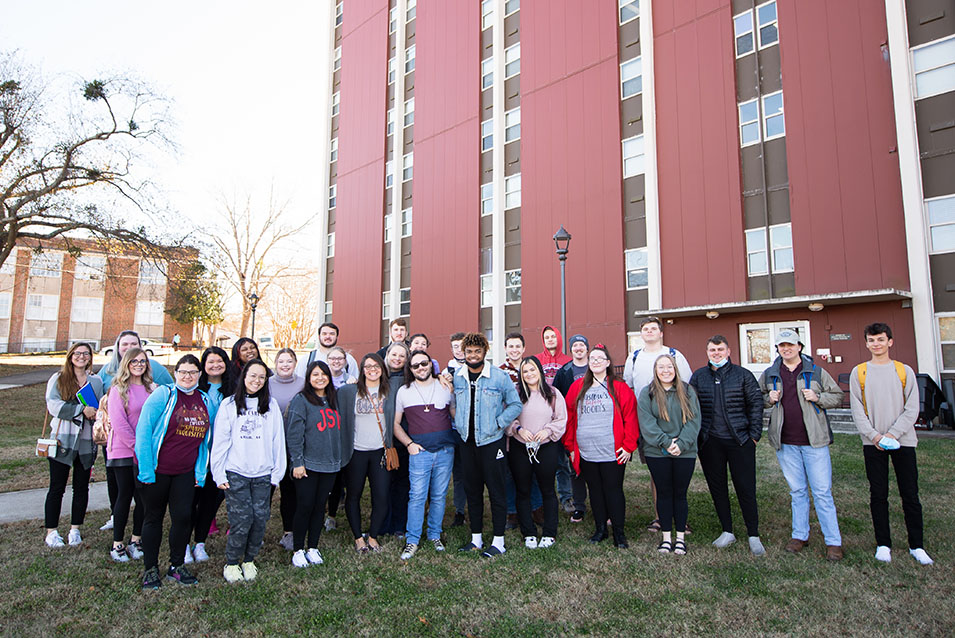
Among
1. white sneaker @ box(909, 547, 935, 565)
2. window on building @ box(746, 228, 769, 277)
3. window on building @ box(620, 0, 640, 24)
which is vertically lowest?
white sneaker @ box(909, 547, 935, 565)

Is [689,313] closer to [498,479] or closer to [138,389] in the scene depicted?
[498,479]

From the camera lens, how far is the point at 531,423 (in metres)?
5.19

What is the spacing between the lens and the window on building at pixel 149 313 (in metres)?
45.5

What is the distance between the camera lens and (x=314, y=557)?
4633 mm

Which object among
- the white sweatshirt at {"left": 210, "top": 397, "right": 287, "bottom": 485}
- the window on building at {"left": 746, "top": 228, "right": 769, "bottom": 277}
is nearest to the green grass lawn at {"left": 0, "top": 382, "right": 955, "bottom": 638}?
the white sweatshirt at {"left": 210, "top": 397, "right": 287, "bottom": 485}

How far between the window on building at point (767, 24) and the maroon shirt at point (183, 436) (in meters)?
17.7

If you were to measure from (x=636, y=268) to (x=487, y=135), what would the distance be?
30.1ft

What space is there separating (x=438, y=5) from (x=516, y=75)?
6.81 meters

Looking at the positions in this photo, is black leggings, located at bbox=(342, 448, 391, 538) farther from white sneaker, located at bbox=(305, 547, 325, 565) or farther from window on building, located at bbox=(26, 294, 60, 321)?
window on building, located at bbox=(26, 294, 60, 321)

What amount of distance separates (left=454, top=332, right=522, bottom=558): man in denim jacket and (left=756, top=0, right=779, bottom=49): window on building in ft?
51.6

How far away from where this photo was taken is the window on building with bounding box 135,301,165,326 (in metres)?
45.5

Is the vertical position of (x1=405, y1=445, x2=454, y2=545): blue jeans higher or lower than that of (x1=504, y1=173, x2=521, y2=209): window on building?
lower

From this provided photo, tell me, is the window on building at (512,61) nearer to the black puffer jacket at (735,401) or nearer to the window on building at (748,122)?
the window on building at (748,122)

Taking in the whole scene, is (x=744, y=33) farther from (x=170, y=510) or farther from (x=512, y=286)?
(x=170, y=510)
